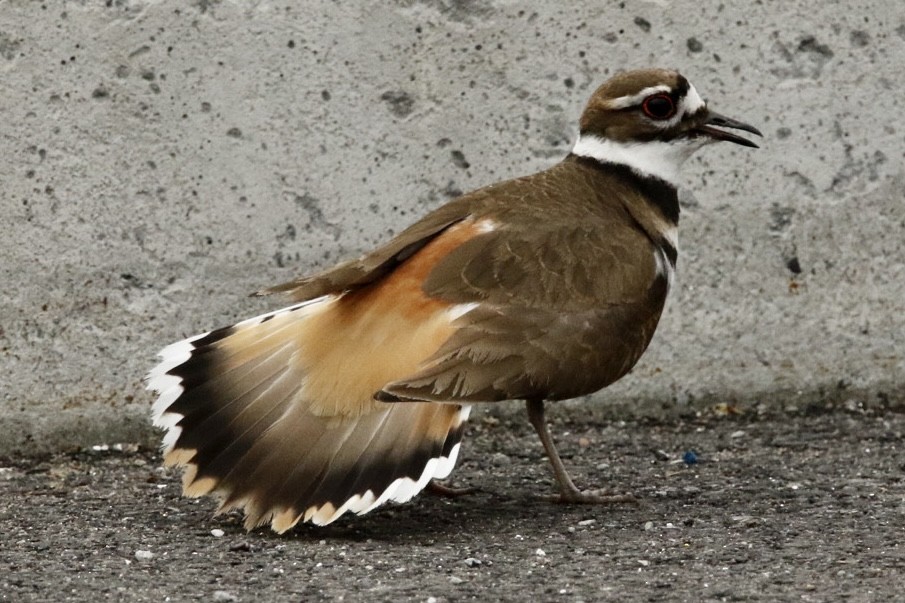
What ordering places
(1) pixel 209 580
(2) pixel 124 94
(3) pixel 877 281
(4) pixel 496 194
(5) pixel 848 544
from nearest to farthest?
(1) pixel 209 580 < (5) pixel 848 544 < (4) pixel 496 194 < (2) pixel 124 94 < (3) pixel 877 281

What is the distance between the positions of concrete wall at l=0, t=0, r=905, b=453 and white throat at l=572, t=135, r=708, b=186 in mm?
463

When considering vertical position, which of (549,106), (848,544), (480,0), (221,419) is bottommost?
(848,544)

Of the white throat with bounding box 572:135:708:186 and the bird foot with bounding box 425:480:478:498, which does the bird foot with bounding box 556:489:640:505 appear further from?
the white throat with bounding box 572:135:708:186

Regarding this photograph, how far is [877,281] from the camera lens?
660cm

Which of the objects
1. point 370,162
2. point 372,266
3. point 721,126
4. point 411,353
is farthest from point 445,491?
point 721,126

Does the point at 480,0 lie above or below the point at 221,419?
above

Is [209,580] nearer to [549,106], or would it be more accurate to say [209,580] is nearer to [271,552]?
[271,552]

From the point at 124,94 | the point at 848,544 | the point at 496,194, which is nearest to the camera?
the point at 848,544

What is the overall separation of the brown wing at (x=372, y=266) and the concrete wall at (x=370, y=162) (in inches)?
32.0

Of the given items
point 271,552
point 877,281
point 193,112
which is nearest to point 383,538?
point 271,552

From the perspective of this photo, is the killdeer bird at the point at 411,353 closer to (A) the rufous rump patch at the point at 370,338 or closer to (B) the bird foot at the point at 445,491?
(A) the rufous rump patch at the point at 370,338

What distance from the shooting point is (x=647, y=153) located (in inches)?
232

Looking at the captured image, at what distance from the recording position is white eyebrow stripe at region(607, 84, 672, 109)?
19.0ft

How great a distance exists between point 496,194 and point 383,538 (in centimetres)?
128
